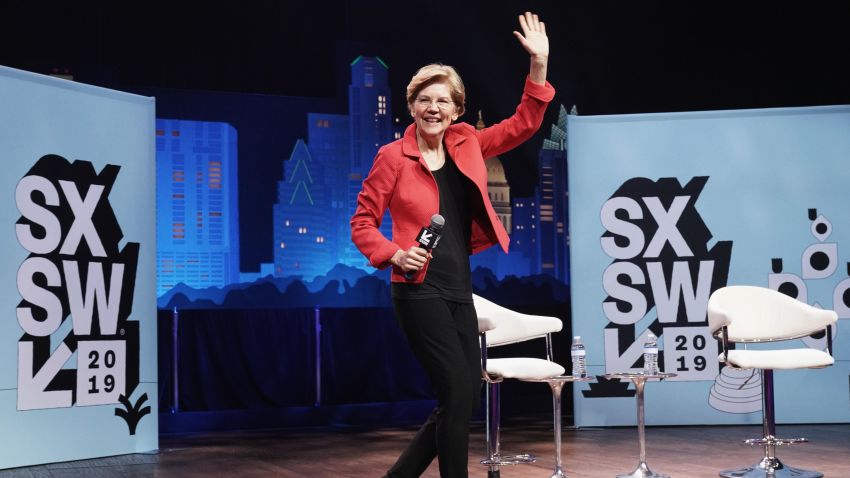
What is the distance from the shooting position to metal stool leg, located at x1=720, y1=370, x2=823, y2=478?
394 cm

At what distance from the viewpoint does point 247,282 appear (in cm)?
813

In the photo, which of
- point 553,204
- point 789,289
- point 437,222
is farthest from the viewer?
point 553,204

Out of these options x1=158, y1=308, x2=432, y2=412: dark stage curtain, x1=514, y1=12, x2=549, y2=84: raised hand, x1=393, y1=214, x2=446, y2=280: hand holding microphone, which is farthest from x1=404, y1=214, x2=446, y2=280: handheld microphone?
x1=158, y1=308, x2=432, y2=412: dark stage curtain

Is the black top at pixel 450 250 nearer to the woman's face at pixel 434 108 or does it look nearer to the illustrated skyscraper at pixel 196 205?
the woman's face at pixel 434 108

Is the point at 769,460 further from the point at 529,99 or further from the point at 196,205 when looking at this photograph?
the point at 196,205

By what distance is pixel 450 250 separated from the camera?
2453 millimetres

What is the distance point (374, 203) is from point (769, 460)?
2433 millimetres

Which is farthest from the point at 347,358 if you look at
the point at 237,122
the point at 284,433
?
the point at 237,122

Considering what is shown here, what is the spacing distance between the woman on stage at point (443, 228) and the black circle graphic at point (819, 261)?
4323mm

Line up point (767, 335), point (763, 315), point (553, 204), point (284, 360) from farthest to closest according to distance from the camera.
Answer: point (553, 204) < point (284, 360) < point (763, 315) < point (767, 335)

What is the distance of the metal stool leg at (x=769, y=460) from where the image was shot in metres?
3.94

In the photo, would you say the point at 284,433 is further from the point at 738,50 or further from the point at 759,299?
the point at 738,50

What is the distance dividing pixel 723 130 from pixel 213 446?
4020 millimetres

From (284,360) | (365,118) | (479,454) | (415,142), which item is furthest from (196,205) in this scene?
(415,142)
